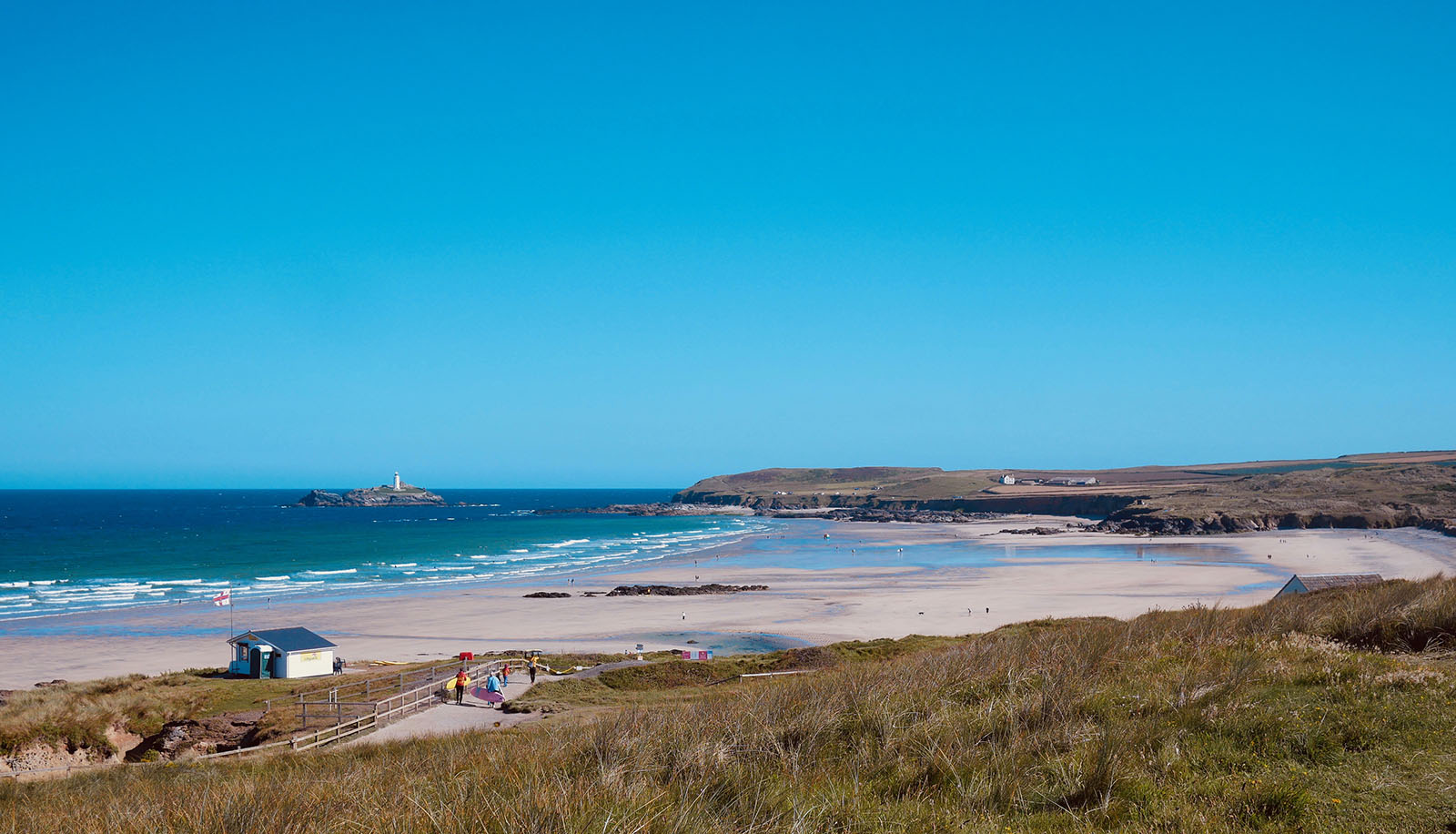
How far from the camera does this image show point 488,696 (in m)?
20.6

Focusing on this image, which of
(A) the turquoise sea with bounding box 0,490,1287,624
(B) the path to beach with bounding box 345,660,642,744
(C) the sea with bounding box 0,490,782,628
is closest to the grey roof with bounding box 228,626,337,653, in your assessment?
(B) the path to beach with bounding box 345,660,642,744

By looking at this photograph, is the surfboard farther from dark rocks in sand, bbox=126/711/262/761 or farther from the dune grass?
the dune grass

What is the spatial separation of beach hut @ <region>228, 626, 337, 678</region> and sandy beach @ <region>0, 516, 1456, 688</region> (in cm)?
499

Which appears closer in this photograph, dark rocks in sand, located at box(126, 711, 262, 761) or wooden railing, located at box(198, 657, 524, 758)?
wooden railing, located at box(198, 657, 524, 758)

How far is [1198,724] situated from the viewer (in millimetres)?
7039

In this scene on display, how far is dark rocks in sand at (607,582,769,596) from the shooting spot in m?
52.2

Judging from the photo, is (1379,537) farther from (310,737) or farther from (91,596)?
(91,596)

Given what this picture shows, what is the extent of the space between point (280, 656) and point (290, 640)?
2.08 feet

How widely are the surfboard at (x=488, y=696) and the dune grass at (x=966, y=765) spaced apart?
1100 centimetres

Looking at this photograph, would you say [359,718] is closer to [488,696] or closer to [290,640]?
[488,696]

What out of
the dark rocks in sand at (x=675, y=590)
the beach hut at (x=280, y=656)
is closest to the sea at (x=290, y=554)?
the dark rocks in sand at (x=675, y=590)

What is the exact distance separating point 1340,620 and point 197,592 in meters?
56.5

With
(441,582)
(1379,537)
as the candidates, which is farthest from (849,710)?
(1379,537)

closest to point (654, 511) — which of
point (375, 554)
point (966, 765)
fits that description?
point (375, 554)
